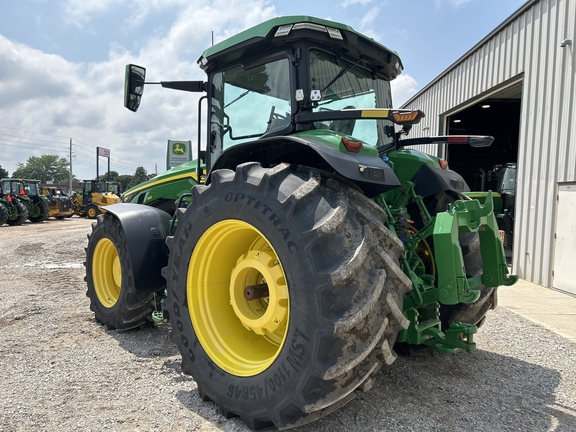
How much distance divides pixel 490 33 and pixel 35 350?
903cm

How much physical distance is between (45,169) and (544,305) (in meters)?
105

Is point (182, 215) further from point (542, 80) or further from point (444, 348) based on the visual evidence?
point (542, 80)

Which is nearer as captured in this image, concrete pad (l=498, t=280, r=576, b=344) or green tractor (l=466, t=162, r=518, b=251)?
→ concrete pad (l=498, t=280, r=576, b=344)

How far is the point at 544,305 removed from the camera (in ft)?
18.4

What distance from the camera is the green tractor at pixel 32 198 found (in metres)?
19.8

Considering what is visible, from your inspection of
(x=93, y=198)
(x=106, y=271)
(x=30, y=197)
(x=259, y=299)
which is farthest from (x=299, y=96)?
(x=93, y=198)

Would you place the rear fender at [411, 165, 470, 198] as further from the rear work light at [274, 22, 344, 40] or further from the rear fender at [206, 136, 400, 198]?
the rear work light at [274, 22, 344, 40]

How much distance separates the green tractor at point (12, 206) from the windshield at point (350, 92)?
18.7m

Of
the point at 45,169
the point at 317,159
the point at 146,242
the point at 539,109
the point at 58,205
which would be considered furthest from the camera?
the point at 45,169

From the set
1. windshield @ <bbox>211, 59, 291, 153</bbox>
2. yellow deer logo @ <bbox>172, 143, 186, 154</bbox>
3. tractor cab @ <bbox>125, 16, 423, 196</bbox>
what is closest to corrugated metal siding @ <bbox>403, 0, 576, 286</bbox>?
tractor cab @ <bbox>125, 16, 423, 196</bbox>

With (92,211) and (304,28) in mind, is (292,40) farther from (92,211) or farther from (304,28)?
(92,211)

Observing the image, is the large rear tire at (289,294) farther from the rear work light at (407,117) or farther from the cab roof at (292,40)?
the cab roof at (292,40)

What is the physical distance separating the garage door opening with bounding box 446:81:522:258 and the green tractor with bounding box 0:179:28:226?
17.6m

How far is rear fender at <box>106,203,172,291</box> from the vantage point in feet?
11.7
